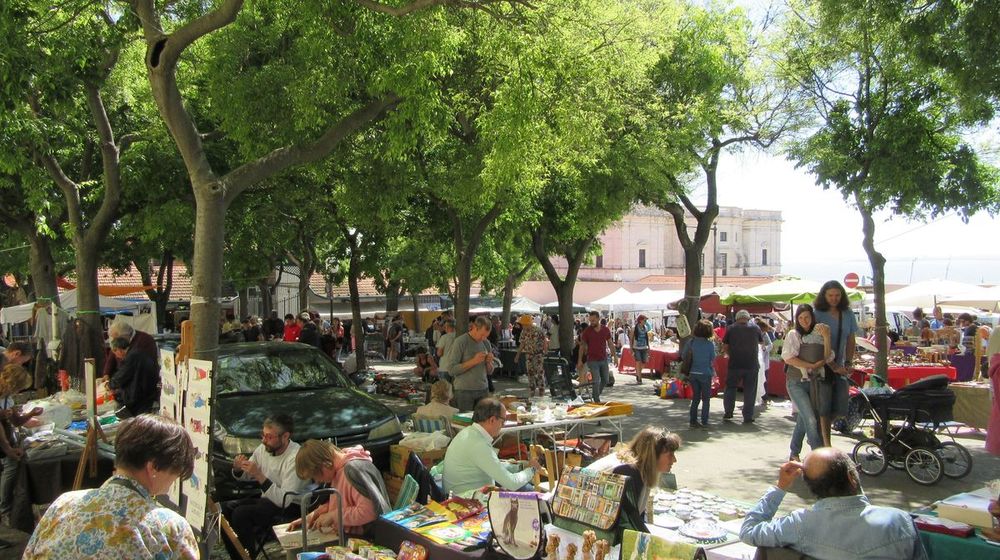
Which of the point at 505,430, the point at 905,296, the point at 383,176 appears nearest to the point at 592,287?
the point at 905,296

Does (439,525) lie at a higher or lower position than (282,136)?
lower

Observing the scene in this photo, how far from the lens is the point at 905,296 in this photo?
72.4 ft

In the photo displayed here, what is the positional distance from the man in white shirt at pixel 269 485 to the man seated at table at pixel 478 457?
3.95 feet

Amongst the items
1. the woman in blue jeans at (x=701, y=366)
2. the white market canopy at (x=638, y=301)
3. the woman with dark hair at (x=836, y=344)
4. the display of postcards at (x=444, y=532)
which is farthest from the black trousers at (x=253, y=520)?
the white market canopy at (x=638, y=301)

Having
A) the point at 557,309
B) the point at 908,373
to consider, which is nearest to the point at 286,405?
the point at 908,373

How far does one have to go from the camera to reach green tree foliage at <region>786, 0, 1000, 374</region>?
11.9m

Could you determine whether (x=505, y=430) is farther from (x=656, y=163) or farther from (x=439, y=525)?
(x=656, y=163)

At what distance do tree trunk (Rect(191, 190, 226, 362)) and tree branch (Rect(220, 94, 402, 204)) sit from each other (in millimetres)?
284

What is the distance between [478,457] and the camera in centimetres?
556

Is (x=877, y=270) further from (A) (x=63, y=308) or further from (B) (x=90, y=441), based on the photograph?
(A) (x=63, y=308)

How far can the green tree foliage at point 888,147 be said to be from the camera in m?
11.9

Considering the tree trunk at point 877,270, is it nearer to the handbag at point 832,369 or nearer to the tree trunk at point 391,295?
the handbag at point 832,369

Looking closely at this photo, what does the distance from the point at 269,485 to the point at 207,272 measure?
2.35 metres

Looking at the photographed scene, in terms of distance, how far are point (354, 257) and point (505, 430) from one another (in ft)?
46.1
